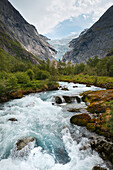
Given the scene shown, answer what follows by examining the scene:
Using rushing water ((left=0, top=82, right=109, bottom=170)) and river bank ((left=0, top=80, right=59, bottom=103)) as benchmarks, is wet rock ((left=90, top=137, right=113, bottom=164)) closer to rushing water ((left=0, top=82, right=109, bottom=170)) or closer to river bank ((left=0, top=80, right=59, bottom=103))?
rushing water ((left=0, top=82, right=109, bottom=170))

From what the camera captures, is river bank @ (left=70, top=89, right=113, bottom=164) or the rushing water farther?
river bank @ (left=70, top=89, right=113, bottom=164)

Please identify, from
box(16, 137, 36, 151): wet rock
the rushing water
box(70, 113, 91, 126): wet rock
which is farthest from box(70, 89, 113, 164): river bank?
box(16, 137, 36, 151): wet rock

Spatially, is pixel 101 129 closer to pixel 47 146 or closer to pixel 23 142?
pixel 47 146

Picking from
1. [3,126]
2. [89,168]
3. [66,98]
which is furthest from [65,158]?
[66,98]

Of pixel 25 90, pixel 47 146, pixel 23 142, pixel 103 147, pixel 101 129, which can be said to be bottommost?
pixel 47 146

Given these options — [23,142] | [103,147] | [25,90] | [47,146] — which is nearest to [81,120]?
[103,147]

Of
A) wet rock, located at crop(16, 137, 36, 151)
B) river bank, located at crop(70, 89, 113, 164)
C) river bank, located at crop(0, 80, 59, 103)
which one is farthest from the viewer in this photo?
river bank, located at crop(0, 80, 59, 103)

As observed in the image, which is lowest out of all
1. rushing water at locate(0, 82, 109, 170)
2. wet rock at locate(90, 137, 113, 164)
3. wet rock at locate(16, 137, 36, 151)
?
rushing water at locate(0, 82, 109, 170)

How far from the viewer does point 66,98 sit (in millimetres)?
21281

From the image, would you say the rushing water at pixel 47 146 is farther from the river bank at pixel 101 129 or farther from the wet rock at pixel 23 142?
the river bank at pixel 101 129

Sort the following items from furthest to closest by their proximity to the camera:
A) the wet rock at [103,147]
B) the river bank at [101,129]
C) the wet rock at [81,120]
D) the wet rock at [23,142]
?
the wet rock at [81,120], the wet rock at [23,142], the river bank at [101,129], the wet rock at [103,147]

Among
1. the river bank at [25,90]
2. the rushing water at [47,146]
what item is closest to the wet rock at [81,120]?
the rushing water at [47,146]

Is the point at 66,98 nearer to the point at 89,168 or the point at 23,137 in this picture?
the point at 23,137

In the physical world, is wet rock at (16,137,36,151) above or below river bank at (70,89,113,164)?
below
